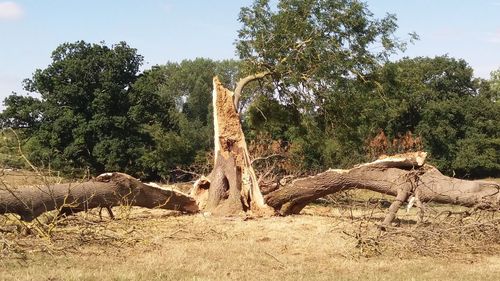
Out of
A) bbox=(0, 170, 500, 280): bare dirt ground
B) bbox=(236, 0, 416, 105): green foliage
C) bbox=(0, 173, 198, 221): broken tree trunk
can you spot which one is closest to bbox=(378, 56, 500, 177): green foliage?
bbox=(236, 0, 416, 105): green foliage

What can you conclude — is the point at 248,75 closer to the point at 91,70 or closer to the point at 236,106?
the point at 236,106

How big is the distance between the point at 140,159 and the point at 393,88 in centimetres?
1682

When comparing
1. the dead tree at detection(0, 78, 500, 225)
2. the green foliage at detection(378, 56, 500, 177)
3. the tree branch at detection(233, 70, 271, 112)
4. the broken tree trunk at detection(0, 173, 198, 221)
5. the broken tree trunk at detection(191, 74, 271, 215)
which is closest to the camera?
the broken tree trunk at detection(0, 173, 198, 221)

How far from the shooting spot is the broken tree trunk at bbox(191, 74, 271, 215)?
13.9m

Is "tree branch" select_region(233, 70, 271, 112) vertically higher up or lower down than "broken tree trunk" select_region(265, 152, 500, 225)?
higher up

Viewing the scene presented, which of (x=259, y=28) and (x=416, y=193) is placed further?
(x=259, y=28)

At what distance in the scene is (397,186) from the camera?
1188 cm

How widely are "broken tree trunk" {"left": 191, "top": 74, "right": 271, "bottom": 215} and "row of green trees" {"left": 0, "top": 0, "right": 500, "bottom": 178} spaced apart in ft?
12.4

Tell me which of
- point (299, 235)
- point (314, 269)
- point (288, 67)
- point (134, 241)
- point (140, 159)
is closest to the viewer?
point (314, 269)

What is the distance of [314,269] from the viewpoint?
7.66 metres

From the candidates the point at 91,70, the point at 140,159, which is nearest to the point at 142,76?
the point at 91,70

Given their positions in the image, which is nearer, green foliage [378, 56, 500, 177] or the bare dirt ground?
the bare dirt ground

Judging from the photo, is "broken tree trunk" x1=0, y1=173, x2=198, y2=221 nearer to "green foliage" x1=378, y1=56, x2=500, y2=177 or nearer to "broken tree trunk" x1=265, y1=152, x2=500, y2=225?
"broken tree trunk" x1=265, y1=152, x2=500, y2=225

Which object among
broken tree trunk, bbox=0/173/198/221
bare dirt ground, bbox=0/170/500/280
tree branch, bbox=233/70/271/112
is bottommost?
bare dirt ground, bbox=0/170/500/280
